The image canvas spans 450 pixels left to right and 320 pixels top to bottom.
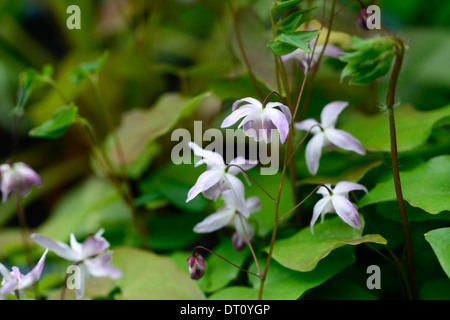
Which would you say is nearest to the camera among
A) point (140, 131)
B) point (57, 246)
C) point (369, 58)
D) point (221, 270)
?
point (369, 58)

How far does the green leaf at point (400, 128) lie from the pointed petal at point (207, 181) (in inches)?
9.8

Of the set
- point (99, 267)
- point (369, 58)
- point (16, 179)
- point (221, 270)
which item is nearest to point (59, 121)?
point (16, 179)

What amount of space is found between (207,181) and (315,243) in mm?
163

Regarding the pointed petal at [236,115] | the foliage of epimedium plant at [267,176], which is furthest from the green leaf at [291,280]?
the pointed petal at [236,115]

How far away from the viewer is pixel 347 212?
0.47 meters

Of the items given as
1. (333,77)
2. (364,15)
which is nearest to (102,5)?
(333,77)

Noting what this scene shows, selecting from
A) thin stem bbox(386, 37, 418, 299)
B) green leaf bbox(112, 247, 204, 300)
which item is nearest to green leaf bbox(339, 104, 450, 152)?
thin stem bbox(386, 37, 418, 299)

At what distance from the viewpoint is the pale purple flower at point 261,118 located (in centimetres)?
44

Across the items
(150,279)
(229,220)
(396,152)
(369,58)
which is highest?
(369,58)

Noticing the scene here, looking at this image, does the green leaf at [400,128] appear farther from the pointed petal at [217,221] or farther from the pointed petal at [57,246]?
the pointed petal at [57,246]

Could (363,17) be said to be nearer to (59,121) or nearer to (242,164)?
(242,164)

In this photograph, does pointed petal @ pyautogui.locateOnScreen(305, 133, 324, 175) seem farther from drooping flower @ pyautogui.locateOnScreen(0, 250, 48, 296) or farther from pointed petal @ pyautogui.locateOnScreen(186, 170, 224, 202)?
drooping flower @ pyautogui.locateOnScreen(0, 250, 48, 296)

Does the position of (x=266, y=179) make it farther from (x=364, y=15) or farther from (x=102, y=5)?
(x=102, y=5)

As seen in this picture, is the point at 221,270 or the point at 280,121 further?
the point at 221,270
